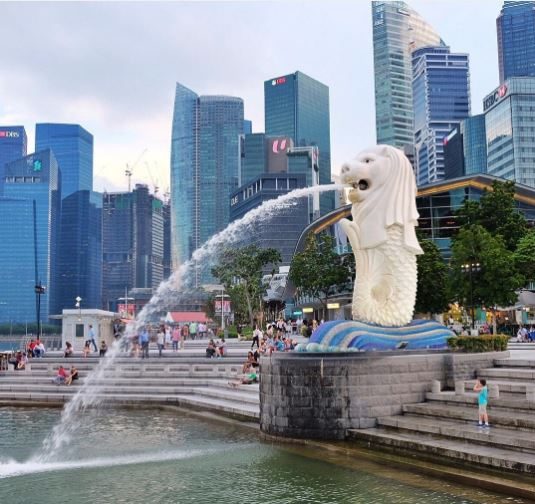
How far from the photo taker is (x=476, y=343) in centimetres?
1786

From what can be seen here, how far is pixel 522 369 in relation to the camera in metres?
16.7

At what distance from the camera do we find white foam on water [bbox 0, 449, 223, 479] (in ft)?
44.5

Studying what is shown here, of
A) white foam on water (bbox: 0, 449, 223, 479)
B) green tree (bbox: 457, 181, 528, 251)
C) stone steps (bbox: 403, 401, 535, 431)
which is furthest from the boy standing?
green tree (bbox: 457, 181, 528, 251)

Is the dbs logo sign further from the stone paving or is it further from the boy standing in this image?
the boy standing

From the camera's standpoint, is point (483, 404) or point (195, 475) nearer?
point (195, 475)

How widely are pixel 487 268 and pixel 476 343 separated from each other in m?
18.1

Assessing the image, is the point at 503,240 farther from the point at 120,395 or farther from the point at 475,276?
the point at 120,395

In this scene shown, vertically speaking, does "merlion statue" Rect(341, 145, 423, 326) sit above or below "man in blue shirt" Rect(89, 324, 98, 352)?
above

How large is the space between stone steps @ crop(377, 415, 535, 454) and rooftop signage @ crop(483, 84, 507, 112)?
14659 cm

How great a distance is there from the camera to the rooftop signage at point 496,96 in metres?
149

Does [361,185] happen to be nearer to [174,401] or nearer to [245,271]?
[174,401]

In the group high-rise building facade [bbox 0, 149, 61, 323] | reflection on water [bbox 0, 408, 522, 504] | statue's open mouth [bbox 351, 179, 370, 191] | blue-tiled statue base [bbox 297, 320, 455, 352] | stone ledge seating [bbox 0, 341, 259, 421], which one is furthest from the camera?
high-rise building facade [bbox 0, 149, 61, 323]

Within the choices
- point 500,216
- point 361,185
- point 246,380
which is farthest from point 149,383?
point 500,216

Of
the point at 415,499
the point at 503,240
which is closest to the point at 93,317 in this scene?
the point at 503,240
